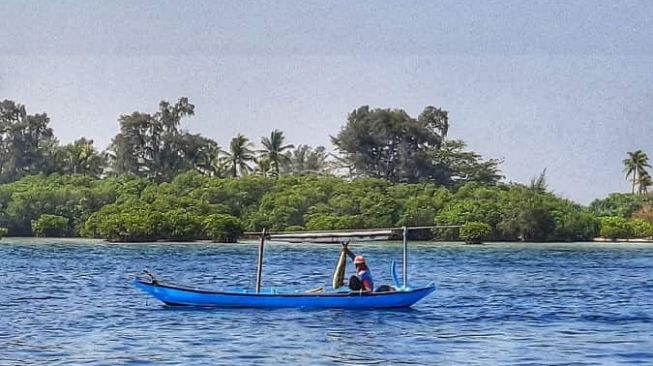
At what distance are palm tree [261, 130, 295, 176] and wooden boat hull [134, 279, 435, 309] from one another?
3869 inches

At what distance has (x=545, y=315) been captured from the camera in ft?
132

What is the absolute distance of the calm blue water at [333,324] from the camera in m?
29.6

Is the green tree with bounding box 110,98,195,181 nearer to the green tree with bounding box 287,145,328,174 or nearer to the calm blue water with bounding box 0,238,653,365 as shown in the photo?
the green tree with bounding box 287,145,328,174

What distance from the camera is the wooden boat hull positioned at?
37.9 meters

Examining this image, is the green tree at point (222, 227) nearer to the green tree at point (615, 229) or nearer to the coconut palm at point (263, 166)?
the coconut palm at point (263, 166)

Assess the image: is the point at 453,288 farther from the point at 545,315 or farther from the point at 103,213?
the point at 103,213

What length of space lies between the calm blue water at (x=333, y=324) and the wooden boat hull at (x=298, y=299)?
31 centimetres

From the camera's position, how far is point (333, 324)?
35938mm

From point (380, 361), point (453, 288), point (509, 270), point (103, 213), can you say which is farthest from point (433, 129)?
point (380, 361)

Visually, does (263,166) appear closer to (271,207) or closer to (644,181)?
(271,207)

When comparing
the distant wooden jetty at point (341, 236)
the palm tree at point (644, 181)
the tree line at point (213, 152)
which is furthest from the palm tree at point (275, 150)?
the distant wooden jetty at point (341, 236)

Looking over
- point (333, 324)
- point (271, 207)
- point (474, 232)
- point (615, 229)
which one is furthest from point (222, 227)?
point (333, 324)

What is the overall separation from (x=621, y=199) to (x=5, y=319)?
384 feet

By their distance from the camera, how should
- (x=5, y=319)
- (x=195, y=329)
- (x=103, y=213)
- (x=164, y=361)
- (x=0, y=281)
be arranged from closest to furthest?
(x=164, y=361)
(x=195, y=329)
(x=5, y=319)
(x=0, y=281)
(x=103, y=213)
